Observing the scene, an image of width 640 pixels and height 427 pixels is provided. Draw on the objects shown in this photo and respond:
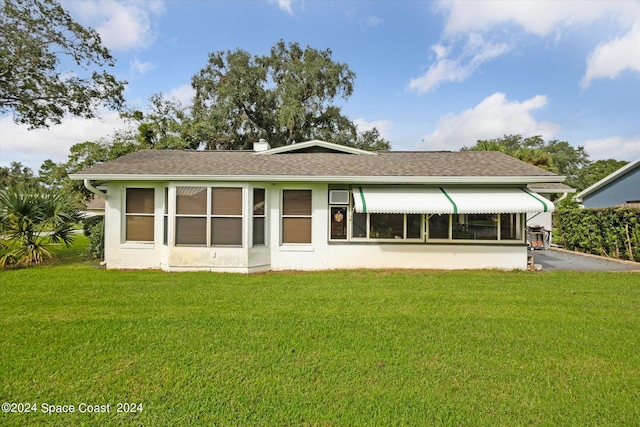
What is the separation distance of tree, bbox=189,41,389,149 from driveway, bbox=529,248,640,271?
80.3 feet

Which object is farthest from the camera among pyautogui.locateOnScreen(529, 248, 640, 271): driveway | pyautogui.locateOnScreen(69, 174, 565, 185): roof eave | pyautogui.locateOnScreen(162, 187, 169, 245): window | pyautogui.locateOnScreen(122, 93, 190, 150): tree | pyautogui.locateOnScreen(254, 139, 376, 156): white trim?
pyautogui.locateOnScreen(122, 93, 190, 150): tree

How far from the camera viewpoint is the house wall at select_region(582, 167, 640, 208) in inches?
902

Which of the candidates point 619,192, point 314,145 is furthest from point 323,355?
point 619,192

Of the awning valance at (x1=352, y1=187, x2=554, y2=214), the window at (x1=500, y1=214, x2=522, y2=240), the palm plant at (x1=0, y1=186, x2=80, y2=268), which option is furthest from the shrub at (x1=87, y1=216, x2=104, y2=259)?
the window at (x1=500, y1=214, x2=522, y2=240)

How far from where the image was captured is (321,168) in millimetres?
12273

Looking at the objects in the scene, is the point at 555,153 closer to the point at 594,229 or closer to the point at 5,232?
the point at 594,229

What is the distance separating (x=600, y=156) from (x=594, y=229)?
59580 mm

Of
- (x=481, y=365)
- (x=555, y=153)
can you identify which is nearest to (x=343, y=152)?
(x=481, y=365)

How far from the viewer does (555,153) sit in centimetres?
6319

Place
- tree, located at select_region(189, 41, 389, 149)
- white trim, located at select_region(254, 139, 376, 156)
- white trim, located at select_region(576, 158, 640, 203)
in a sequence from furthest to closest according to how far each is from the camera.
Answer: tree, located at select_region(189, 41, 389, 149) < white trim, located at select_region(576, 158, 640, 203) < white trim, located at select_region(254, 139, 376, 156)

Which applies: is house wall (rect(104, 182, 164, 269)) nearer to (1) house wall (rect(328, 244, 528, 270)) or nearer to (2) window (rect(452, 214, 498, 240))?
(1) house wall (rect(328, 244, 528, 270))

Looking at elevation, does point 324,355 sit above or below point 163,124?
below

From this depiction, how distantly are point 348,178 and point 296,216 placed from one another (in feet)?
7.64

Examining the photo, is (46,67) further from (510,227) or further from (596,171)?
(596,171)
